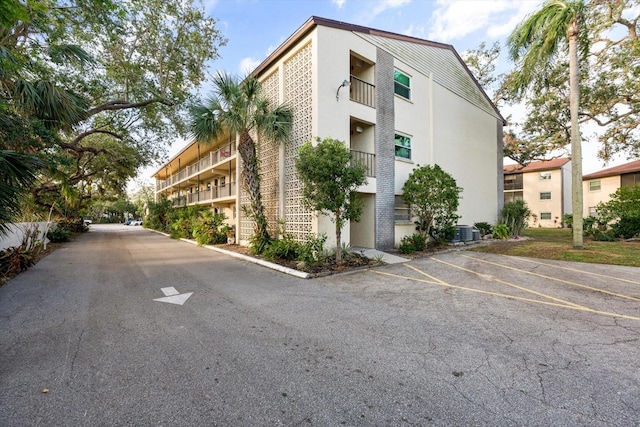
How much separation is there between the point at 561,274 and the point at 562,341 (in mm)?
4963

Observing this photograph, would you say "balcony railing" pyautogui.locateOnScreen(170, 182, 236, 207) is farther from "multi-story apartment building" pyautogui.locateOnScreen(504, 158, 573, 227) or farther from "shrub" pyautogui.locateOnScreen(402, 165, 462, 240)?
"multi-story apartment building" pyautogui.locateOnScreen(504, 158, 573, 227)

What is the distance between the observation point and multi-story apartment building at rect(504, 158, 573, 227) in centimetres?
2873

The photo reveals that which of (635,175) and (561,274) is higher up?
(635,175)

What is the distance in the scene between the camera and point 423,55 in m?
Result: 13.6

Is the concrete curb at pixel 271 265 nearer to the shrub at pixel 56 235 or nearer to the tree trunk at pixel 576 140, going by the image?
the tree trunk at pixel 576 140

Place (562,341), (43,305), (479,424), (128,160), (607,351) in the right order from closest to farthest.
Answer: (479,424), (607,351), (562,341), (43,305), (128,160)

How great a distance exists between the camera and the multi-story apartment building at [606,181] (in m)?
23.0

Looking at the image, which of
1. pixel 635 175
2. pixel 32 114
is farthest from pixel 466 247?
pixel 635 175

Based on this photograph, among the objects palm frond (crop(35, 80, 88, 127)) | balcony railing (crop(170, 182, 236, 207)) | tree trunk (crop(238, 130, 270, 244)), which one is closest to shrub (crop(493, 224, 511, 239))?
tree trunk (crop(238, 130, 270, 244))

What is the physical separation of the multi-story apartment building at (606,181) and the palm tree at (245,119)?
2942 cm

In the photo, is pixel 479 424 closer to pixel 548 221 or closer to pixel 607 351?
pixel 607 351

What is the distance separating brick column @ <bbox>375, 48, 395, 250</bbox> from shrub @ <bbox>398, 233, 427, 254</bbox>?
1.97ft

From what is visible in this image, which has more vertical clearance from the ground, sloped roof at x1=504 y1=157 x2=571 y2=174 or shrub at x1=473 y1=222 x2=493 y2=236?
sloped roof at x1=504 y1=157 x2=571 y2=174

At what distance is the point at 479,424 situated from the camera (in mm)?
2094
